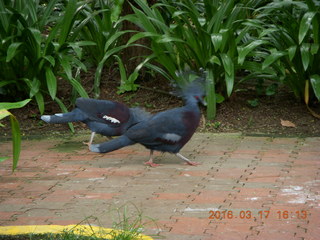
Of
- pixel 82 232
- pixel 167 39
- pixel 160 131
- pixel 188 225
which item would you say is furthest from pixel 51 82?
pixel 82 232

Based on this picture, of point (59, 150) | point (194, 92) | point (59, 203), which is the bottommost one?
point (59, 150)

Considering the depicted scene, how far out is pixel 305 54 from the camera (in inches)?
262

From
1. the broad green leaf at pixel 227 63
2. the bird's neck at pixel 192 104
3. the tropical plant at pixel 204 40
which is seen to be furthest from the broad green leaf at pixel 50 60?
the bird's neck at pixel 192 104

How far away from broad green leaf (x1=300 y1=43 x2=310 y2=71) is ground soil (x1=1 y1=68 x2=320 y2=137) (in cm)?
69

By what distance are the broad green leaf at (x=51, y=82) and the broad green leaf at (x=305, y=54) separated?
8.49ft

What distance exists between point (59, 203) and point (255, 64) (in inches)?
127

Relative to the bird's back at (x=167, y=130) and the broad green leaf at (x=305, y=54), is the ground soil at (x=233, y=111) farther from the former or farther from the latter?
the bird's back at (x=167, y=130)

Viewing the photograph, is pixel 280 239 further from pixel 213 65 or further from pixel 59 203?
pixel 213 65

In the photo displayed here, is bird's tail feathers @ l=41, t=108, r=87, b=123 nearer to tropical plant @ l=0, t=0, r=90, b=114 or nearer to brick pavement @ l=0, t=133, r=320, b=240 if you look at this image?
brick pavement @ l=0, t=133, r=320, b=240

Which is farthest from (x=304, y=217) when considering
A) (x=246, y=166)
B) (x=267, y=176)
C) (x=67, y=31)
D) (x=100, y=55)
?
(x=100, y=55)

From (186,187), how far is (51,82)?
260 cm

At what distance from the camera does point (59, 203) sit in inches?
177

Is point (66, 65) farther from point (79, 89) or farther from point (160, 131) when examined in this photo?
point (160, 131)

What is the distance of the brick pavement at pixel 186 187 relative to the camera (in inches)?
158
